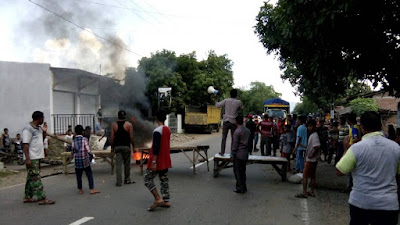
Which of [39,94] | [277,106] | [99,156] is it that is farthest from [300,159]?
[277,106]

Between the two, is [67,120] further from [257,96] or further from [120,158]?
[257,96]

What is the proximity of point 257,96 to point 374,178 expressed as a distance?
278ft

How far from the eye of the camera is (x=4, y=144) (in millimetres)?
13328

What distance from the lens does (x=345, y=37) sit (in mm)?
6562

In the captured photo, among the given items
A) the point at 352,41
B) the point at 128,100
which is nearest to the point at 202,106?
the point at 128,100

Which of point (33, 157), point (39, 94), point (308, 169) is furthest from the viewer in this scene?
point (39, 94)

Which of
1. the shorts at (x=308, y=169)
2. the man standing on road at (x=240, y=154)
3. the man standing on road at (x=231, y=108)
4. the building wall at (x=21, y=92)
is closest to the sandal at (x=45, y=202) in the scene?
the man standing on road at (x=240, y=154)

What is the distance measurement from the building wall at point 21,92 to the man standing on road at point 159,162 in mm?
11193

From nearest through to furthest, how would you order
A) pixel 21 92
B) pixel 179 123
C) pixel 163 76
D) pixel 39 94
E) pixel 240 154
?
pixel 240 154 → pixel 21 92 → pixel 39 94 → pixel 163 76 → pixel 179 123

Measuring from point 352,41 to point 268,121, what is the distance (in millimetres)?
6254

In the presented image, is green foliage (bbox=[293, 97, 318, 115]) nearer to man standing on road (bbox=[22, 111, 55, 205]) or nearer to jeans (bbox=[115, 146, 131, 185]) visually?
jeans (bbox=[115, 146, 131, 185])

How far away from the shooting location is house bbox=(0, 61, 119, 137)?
14703mm

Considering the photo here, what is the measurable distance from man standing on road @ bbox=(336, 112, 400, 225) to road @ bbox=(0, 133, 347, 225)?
7.72 feet

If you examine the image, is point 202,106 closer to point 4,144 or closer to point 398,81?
point 4,144
